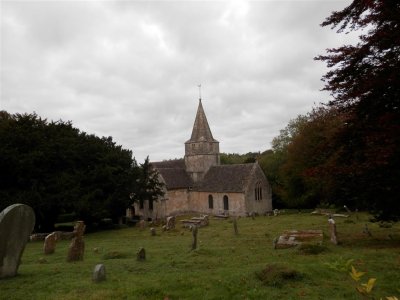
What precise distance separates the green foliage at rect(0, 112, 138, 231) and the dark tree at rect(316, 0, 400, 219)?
21403 mm

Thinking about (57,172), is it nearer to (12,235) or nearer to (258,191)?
(12,235)

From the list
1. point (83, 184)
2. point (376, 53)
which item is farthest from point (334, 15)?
point (83, 184)

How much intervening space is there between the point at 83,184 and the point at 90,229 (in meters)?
5.42

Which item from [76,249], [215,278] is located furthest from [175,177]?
[215,278]

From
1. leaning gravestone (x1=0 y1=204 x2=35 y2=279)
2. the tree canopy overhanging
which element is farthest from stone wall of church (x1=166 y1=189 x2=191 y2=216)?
leaning gravestone (x1=0 y1=204 x2=35 y2=279)

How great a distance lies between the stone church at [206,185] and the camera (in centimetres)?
4319

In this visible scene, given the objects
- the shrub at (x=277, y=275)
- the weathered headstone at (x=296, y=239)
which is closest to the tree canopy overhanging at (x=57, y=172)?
the weathered headstone at (x=296, y=239)

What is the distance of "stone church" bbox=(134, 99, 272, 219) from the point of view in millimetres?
43188

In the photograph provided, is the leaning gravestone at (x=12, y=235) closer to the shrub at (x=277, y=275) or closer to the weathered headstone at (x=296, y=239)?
the shrub at (x=277, y=275)

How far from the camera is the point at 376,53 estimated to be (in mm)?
11805

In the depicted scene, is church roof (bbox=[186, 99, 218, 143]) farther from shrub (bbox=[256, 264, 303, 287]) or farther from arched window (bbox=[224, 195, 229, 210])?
shrub (bbox=[256, 264, 303, 287])

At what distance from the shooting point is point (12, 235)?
1059 cm

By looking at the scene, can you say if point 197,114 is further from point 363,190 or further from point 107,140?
point 363,190

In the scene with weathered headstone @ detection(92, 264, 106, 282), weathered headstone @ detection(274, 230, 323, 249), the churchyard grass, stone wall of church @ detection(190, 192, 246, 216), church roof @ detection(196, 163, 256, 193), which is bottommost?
the churchyard grass
